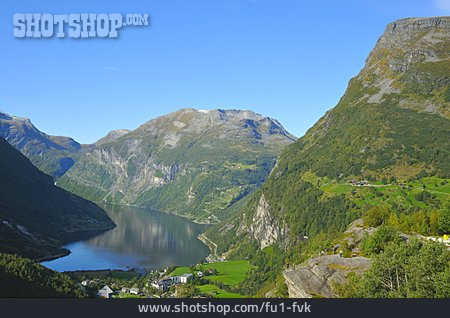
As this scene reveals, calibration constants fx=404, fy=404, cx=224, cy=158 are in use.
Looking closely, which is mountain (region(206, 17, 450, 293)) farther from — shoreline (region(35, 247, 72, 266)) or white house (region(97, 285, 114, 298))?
shoreline (region(35, 247, 72, 266))

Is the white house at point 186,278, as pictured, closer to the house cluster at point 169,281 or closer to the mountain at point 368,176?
the house cluster at point 169,281

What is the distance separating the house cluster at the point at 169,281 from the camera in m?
128

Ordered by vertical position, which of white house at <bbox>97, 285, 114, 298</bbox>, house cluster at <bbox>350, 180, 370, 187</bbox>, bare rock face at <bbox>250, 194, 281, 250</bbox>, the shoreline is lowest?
white house at <bbox>97, 285, 114, 298</bbox>

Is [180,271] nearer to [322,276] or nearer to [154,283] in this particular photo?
[154,283]

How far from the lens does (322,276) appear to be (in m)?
52.0

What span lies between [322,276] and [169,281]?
9259 centimetres

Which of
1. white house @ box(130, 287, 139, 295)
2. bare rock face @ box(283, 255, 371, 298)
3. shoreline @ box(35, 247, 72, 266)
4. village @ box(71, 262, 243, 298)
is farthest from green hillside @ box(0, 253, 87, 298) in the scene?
shoreline @ box(35, 247, 72, 266)

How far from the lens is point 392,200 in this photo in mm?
122375

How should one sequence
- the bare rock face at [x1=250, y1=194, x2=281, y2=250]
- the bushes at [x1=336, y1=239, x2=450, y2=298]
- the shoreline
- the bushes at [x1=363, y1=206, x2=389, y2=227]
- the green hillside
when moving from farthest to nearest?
the bare rock face at [x1=250, y1=194, x2=281, y2=250], the shoreline, the bushes at [x1=363, y1=206, x2=389, y2=227], the green hillside, the bushes at [x1=336, y1=239, x2=450, y2=298]

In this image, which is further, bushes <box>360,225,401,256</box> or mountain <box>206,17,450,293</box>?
mountain <box>206,17,450,293</box>

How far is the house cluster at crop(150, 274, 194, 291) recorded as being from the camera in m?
128

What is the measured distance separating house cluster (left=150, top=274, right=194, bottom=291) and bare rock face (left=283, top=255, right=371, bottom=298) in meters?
80.8

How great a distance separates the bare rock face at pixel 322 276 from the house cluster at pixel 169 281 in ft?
265

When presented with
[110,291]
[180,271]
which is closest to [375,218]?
[110,291]
